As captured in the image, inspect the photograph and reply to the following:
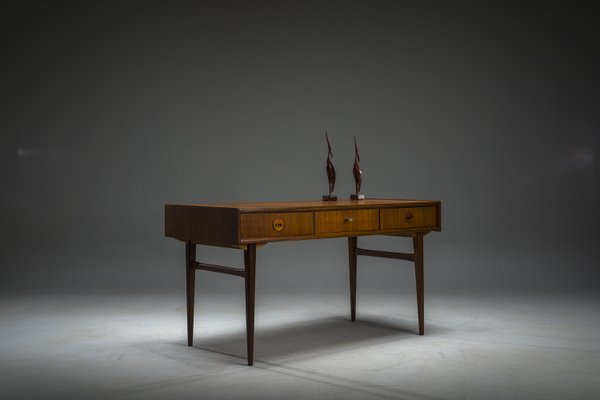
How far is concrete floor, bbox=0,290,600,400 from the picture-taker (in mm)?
3412

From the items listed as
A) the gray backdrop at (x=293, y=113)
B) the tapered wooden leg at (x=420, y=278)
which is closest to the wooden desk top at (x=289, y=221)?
the tapered wooden leg at (x=420, y=278)

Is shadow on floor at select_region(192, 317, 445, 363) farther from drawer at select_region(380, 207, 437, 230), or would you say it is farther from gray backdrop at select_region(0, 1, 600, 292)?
gray backdrop at select_region(0, 1, 600, 292)

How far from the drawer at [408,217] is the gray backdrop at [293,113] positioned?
250cm

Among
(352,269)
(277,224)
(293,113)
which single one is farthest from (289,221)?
(293,113)

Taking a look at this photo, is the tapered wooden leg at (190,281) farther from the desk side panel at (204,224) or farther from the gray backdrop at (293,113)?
the gray backdrop at (293,113)

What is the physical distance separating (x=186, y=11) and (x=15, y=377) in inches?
179

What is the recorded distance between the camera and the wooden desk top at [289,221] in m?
3.73

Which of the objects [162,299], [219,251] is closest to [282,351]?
[162,299]

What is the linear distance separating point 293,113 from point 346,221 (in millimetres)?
3184

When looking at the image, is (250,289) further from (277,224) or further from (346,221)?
(346,221)

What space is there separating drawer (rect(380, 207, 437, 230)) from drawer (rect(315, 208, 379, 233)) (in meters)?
0.08

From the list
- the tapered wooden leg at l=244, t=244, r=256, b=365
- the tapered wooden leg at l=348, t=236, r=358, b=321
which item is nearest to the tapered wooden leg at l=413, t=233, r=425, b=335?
Result: the tapered wooden leg at l=348, t=236, r=358, b=321

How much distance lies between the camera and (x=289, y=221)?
3893 millimetres

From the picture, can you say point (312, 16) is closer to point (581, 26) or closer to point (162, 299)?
point (581, 26)
